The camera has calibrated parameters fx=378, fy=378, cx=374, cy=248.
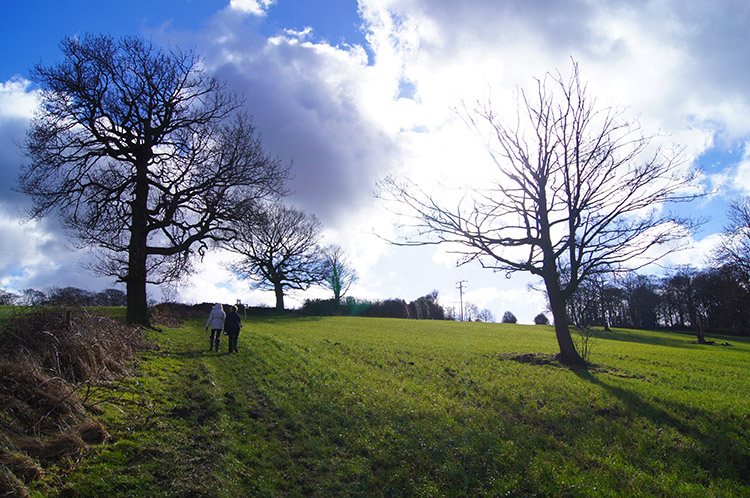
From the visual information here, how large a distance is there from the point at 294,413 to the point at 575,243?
1454 centimetres

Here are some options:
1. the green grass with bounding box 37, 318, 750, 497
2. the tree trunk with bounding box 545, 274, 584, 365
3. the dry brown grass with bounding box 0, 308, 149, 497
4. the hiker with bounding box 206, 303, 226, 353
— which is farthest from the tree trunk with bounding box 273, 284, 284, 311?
the dry brown grass with bounding box 0, 308, 149, 497

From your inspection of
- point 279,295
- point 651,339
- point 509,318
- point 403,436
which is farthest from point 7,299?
point 509,318

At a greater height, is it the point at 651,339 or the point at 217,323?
the point at 217,323

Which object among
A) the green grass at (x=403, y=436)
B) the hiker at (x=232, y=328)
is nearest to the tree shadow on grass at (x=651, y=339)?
the green grass at (x=403, y=436)

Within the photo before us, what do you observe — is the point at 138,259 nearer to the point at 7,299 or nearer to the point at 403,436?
the point at 7,299

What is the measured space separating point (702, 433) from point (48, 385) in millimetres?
13821

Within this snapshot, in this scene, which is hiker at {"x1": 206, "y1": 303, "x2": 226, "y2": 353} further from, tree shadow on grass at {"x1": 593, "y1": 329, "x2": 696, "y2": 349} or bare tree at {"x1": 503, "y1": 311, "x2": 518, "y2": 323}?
bare tree at {"x1": 503, "y1": 311, "x2": 518, "y2": 323}

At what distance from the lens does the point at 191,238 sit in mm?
20531

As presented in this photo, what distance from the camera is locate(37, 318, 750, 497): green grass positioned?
6402 millimetres

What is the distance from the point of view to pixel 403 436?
331 inches

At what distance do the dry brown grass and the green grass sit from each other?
16.6 inches

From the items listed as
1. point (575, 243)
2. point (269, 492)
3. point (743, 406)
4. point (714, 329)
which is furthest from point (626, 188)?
point (714, 329)

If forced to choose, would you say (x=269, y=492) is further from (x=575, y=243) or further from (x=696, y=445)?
(x=575, y=243)

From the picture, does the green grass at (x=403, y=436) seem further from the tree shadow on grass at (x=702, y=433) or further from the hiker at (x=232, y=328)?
the hiker at (x=232, y=328)
